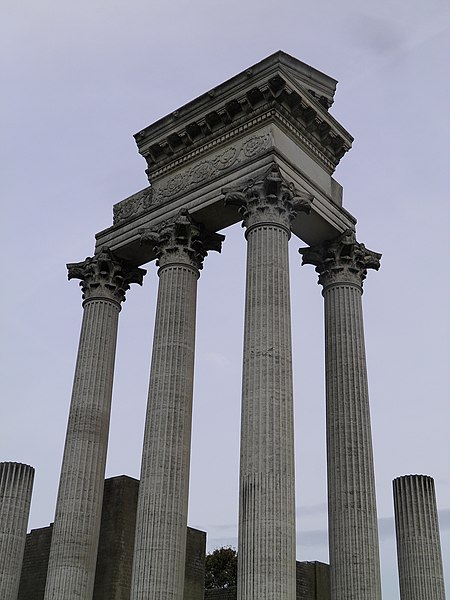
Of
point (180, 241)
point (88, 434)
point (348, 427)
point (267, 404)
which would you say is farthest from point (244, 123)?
point (88, 434)

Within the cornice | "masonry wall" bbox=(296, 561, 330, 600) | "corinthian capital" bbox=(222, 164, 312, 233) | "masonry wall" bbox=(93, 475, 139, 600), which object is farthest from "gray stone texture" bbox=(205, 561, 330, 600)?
the cornice

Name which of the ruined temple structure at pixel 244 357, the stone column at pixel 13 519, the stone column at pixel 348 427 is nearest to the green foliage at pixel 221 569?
the ruined temple structure at pixel 244 357

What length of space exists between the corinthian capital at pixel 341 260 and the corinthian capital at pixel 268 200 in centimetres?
425

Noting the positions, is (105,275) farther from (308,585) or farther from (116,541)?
(308,585)

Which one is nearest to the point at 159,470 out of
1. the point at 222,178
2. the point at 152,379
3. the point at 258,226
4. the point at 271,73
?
the point at 152,379

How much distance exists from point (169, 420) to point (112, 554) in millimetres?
11404

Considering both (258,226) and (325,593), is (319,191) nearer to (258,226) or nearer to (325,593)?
(258,226)

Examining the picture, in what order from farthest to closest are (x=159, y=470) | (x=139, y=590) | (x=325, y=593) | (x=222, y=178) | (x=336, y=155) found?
(x=325, y=593)
(x=336, y=155)
(x=222, y=178)
(x=159, y=470)
(x=139, y=590)

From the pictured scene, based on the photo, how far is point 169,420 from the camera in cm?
3089

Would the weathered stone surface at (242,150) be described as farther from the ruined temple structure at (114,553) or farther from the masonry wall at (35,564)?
the masonry wall at (35,564)

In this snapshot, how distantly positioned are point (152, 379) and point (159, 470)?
3.96m

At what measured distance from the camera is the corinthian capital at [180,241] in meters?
34.8

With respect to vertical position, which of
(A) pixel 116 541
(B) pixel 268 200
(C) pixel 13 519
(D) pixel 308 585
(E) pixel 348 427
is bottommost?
(D) pixel 308 585

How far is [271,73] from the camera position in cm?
3366
